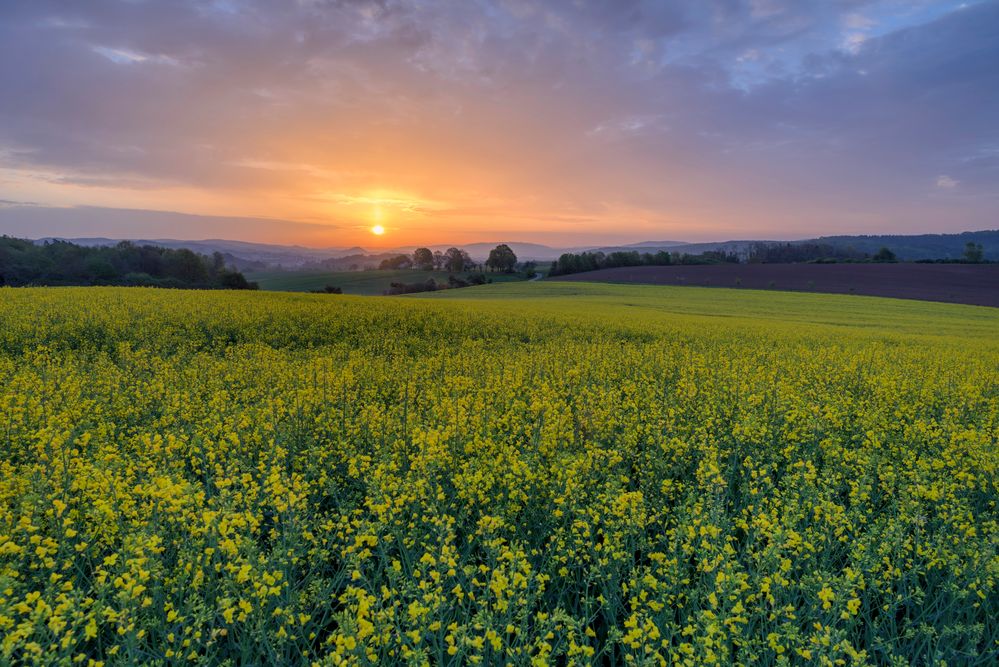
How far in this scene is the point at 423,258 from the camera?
121438mm

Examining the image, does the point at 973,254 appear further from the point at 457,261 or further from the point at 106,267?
the point at 106,267

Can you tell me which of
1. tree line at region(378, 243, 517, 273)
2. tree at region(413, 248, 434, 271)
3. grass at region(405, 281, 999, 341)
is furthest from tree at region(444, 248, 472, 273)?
grass at region(405, 281, 999, 341)

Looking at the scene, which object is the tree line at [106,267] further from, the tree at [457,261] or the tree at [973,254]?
the tree at [973,254]

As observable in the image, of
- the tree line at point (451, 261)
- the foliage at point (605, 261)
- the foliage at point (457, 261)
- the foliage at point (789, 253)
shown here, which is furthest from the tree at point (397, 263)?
the foliage at point (789, 253)

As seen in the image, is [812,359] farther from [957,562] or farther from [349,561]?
[349,561]

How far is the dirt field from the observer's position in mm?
48094

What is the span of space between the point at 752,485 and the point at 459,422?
341 cm

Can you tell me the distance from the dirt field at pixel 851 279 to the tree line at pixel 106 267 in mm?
54435

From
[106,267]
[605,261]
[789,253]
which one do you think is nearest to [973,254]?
[789,253]

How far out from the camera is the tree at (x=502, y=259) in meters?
99.9

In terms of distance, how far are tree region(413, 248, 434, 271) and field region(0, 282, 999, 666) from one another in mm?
108652

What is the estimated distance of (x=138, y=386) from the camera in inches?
325

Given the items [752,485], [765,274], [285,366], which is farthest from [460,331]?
[765,274]

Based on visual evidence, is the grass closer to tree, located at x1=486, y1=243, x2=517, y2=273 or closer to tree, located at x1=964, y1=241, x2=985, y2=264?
tree, located at x1=486, y1=243, x2=517, y2=273
